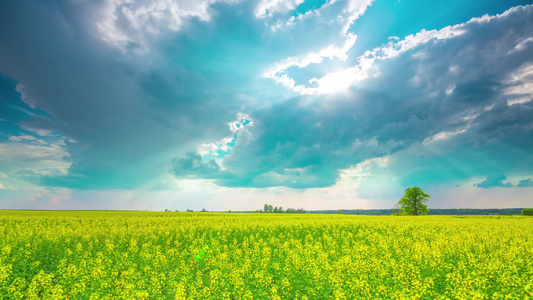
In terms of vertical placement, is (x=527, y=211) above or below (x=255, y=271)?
below

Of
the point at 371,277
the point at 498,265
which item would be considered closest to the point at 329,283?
the point at 371,277

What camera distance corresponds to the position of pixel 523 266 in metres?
13.2

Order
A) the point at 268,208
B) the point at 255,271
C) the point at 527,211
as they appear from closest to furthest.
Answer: the point at 255,271 → the point at 527,211 → the point at 268,208

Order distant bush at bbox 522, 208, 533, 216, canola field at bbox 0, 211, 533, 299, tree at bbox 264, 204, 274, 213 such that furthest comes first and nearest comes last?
1. tree at bbox 264, 204, 274, 213
2. distant bush at bbox 522, 208, 533, 216
3. canola field at bbox 0, 211, 533, 299

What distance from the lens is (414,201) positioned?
9469cm

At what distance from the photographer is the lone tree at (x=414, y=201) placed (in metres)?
92.6

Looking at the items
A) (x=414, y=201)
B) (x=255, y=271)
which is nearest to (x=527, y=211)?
(x=414, y=201)

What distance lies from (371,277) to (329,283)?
2316 millimetres

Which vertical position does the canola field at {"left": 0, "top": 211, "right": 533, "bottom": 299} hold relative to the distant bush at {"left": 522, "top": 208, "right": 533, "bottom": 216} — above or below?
above

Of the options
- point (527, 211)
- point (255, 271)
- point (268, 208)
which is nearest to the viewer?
point (255, 271)

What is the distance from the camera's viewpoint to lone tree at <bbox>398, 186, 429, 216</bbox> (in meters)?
92.6

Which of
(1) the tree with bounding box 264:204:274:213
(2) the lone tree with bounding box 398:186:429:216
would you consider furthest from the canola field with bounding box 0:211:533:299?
(1) the tree with bounding box 264:204:274:213

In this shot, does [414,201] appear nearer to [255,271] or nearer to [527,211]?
[527,211]

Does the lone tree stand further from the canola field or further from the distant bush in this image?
the canola field
